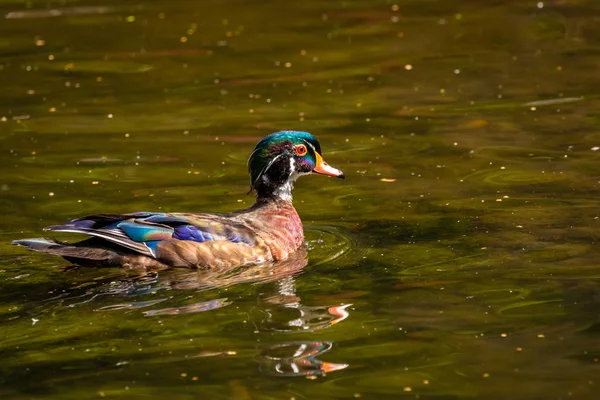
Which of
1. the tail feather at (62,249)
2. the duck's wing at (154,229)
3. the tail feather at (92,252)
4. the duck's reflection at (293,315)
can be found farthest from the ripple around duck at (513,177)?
the tail feather at (62,249)

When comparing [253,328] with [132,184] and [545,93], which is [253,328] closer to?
[132,184]

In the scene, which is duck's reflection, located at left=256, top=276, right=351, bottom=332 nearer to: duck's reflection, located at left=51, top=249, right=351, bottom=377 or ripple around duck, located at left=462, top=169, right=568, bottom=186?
duck's reflection, located at left=51, top=249, right=351, bottom=377

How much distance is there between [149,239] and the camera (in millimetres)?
10492

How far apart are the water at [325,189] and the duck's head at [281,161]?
539mm

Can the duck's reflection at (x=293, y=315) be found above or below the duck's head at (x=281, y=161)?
below

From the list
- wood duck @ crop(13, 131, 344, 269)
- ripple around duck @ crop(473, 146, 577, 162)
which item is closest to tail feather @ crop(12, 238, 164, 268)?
wood duck @ crop(13, 131, 344, 269)

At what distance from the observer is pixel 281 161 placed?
11508 mm

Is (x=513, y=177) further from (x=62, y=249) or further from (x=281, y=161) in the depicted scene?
(x=62, y=249)

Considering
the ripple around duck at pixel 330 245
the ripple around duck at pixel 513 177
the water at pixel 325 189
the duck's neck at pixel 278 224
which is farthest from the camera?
the ripple around duck at pixel 513 177

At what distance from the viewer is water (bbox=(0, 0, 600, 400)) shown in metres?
8.27

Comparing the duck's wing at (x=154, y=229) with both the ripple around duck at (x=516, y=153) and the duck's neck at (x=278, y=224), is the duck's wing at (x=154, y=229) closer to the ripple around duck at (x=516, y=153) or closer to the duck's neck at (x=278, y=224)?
the duck's neck at (x=278, y=224)

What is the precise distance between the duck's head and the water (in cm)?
54

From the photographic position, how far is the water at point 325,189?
8273mm

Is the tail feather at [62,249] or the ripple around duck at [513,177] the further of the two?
the ripple around duck at [513,177]
